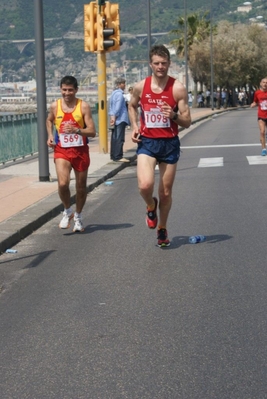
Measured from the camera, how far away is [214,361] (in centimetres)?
565

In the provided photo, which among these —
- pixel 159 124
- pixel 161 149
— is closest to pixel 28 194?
pixel 161 149

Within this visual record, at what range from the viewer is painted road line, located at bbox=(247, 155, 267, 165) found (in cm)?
2053

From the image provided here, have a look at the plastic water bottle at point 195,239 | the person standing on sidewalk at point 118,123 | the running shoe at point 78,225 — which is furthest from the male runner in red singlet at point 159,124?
the person standing on sidewalk at point 118,123

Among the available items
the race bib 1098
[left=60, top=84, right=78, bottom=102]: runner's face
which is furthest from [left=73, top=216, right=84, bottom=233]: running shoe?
the race bib 1098

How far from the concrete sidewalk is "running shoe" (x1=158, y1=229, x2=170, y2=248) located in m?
1.59

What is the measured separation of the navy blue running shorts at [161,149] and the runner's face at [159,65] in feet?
2.22

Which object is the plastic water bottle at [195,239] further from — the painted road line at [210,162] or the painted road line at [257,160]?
the painted road line at [257,160]

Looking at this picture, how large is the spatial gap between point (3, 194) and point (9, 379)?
9.39m

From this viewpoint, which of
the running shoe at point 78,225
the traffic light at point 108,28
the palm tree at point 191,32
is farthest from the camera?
the palm tree at point 191,32

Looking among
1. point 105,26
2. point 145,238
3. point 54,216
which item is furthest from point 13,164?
point 145,238

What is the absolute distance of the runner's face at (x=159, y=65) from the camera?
30.7 ft

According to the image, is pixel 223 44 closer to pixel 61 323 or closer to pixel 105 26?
pixel 105 26

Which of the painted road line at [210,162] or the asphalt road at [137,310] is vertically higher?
the asphalt road at [137,310]

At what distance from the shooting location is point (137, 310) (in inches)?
277
